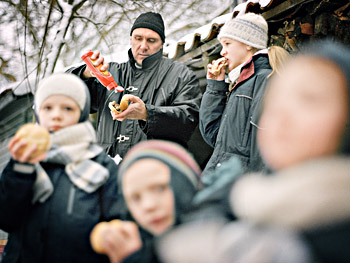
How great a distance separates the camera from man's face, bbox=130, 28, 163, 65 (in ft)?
9.51

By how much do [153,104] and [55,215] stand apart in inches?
58.4

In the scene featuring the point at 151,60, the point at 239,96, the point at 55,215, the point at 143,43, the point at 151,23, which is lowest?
the point at 55,215

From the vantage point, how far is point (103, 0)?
23.4 feet

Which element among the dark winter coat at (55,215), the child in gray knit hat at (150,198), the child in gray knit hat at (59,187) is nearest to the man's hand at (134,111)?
the child in gray knit hat at (59,187)

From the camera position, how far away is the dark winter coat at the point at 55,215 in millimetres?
1266

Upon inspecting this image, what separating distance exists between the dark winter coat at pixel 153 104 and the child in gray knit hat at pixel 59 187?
1.05 metres

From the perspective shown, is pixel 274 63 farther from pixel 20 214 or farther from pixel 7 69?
pixel 7 69

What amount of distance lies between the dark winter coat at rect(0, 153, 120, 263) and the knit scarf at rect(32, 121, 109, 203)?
0.03 meters

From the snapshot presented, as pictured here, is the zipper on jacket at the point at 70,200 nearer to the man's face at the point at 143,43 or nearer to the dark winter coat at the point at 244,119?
the dark winter coat at the point at 244,119

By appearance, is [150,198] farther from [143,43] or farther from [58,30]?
[58,30]

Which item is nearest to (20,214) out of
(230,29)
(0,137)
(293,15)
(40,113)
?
(40,113)

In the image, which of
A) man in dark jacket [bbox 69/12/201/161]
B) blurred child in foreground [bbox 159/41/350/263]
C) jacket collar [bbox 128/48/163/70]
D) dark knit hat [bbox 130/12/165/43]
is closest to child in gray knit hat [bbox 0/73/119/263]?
blurred child in foreground [bbox 159/41/350/263]

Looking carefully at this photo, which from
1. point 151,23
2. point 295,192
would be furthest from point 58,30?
point 295,192

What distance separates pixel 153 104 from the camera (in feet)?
8.84
